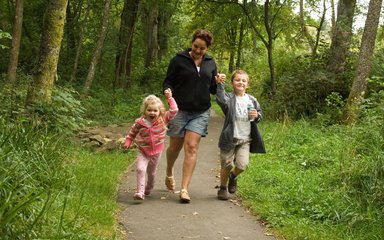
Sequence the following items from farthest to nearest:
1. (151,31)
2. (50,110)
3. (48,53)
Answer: (151,31), (48,53), (50,110)

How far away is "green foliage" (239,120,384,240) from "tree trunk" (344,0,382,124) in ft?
8.72

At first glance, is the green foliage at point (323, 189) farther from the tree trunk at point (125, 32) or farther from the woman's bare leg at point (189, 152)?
the tree trunk at point (125, 32)

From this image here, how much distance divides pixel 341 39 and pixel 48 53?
417 inches

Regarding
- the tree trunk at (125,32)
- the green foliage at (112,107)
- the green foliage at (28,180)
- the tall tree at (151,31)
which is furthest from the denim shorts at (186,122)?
the tall tree at (151,31)

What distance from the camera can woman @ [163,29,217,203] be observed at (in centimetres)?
650

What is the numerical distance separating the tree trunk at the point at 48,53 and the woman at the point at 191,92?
2.80m

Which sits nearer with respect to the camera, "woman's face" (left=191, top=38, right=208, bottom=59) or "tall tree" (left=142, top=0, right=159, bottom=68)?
"woman's face" (left=191, top=38, right=208, bottom=59)

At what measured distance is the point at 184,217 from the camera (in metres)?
5.92

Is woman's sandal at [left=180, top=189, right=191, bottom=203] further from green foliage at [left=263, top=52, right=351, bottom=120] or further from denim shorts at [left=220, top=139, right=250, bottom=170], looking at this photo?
green foliage at [left=263, top=52, right=351, bottom=120]

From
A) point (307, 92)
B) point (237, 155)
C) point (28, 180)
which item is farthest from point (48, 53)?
point (307, 92)

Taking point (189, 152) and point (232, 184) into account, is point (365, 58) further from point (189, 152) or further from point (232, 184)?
point (189, 152)

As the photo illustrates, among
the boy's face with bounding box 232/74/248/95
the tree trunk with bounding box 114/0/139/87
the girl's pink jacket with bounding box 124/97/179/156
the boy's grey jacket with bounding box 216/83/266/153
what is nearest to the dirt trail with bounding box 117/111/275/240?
the girl's pink jacket with bounding box 124/97/179/156

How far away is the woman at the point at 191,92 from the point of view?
6.50 m

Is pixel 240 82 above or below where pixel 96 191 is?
above
